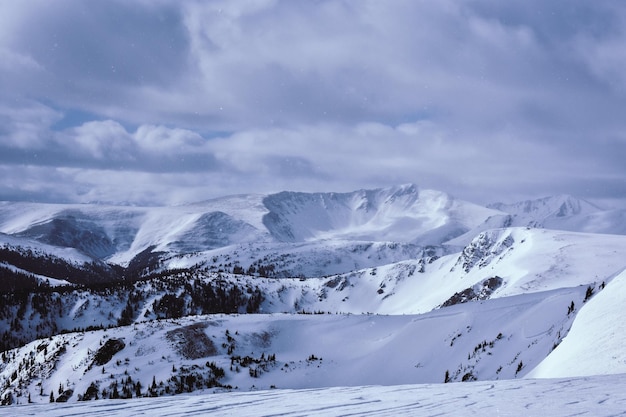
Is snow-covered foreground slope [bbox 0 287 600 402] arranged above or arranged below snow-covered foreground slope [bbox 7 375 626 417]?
below

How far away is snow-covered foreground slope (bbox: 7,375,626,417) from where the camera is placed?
8664mm

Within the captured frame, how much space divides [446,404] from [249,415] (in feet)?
14.7

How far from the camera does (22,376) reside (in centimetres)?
5112

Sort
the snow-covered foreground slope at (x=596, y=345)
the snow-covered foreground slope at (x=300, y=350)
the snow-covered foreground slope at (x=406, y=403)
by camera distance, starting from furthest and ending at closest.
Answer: the snow-covered foreground slope at (x=300, y=350), the snow-covered foreground slope at (x=596, y=345), the snow-covered foreground slope at (x=406, y=403)

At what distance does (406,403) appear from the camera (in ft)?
34.3

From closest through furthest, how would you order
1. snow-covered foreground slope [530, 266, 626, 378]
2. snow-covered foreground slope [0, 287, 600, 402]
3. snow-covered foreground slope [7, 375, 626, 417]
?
snow-covered foreground slope [7, 375, 626, 417], snow-covered foreground slope [530, 266, 626, 378], snow-covered foreground slope [0, 287, 600, 402]

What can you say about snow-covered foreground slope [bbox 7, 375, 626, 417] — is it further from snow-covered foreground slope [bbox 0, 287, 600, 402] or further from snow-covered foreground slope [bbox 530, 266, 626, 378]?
snow-covered foreground slope [bbox 0, 287, 600, 402]

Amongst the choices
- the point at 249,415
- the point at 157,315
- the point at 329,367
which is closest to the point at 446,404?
the point at 249,415

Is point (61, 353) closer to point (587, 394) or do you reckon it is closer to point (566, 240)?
point (587, 394)

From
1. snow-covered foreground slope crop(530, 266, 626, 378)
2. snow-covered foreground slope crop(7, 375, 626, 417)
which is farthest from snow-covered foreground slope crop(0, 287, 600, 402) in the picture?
snow-covered foreground slope crop(7, 375, 626, 417)

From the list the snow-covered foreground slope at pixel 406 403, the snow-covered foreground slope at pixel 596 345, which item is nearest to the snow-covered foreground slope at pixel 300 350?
the snow-covered foreground slope at pixel 596 345

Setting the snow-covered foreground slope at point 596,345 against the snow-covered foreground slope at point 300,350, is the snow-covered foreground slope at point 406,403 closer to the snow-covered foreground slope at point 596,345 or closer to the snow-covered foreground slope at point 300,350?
the snow-covered foreground slope at point 596,345

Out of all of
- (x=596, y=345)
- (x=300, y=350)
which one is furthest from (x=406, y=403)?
(x=300, y=350)

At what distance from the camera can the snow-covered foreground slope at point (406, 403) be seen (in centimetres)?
866
